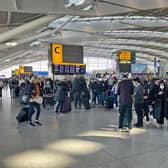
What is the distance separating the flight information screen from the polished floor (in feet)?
21.5

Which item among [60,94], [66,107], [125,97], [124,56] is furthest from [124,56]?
[125,97]

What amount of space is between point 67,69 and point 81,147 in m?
9.85

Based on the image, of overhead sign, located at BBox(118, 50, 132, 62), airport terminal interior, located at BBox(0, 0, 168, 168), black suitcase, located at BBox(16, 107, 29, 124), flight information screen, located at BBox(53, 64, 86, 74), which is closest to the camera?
airport terminal interior, located at BBox(0, 0, 168, 168)

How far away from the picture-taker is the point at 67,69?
15.8 m

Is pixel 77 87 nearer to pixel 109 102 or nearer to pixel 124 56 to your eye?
pixel 109 102

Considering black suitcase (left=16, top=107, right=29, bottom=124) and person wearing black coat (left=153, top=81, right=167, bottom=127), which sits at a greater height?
person wearing black coat (left=153, top=81, right=167, bottom=127)

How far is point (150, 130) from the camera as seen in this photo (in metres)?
8.15

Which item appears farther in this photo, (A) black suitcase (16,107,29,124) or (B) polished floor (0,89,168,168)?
(A) black suitcase (16,107,29,124)

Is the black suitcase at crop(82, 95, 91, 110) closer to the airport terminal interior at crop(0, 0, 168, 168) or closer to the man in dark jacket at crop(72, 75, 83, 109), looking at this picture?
the airport terminal interior at crop(0, 0, 168, 168)

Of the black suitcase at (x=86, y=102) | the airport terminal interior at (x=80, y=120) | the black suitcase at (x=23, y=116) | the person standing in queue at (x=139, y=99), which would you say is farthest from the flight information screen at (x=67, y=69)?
the person standing in queue at (x=139, y=99)

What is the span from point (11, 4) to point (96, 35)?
17920 millimetres

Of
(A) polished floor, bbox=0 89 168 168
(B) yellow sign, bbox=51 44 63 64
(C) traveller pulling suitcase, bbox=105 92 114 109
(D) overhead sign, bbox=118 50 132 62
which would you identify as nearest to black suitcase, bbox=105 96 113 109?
(C) traveller pulling suitcase, bbox=105 92 114 109

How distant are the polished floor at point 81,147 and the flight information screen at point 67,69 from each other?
21.5 ft

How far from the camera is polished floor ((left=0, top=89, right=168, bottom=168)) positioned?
508 cm
